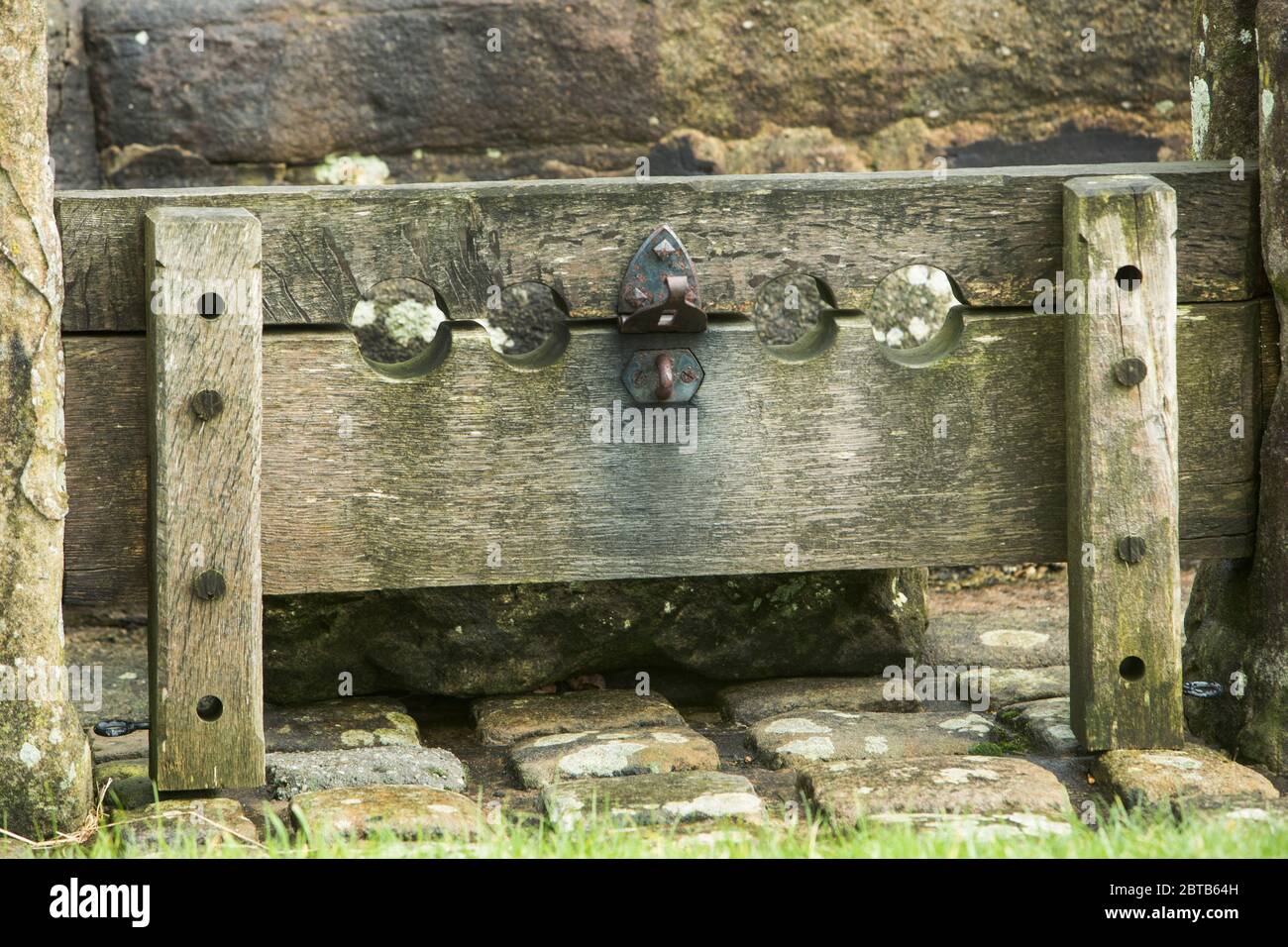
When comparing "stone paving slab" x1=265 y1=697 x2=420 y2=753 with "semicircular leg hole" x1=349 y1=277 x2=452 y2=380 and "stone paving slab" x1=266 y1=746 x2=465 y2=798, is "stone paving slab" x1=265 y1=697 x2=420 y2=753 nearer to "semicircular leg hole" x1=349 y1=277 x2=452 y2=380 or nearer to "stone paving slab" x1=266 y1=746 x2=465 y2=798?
"stone paving slab" x1=266 y1=746 x2=465 y2=798

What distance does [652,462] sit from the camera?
317 centimetres

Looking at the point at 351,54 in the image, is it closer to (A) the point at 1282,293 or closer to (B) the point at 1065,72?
(B) the point at 1065,72

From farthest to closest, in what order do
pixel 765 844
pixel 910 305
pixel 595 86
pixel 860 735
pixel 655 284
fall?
pixel 910 305, pixel 595 86, pixel 860 735, pixel 655 284, pixel 765 844

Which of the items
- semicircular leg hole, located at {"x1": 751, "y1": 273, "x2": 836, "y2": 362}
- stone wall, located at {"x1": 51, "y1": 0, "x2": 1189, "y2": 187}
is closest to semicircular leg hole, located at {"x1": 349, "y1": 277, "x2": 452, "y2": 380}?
stone wall, located at {"x1": 51, "y1": 0, "x2": 1189, "y2": 187}

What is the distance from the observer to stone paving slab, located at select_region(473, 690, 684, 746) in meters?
3.41

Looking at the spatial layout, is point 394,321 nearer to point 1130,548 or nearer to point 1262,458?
point 1130,548

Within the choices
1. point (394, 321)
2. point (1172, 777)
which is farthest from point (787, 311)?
point (1172, 777)

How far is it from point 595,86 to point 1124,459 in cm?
210

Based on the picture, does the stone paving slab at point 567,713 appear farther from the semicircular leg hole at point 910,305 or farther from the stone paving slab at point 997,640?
the semicircular leg hole at point 910,305

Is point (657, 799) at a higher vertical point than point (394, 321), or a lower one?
lower

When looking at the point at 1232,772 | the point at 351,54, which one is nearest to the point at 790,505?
the point at 1232,772

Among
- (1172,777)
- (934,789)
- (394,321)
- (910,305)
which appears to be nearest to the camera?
(934,789)

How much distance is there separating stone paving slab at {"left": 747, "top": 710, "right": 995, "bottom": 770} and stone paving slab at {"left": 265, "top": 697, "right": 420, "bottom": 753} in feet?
2.44

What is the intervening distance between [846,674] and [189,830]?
5.51 ft
